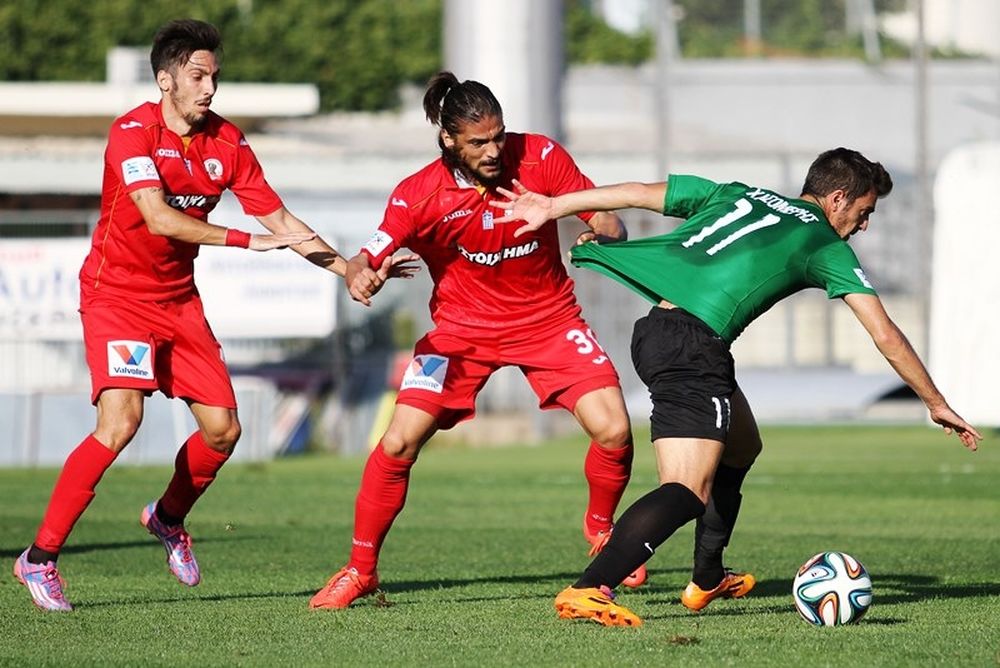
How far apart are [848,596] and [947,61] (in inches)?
1482

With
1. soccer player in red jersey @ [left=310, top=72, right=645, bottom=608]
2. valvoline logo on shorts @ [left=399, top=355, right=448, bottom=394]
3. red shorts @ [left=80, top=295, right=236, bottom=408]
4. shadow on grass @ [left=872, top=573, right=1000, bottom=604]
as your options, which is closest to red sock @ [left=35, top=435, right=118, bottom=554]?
red shorts @ [left=80, top=295, right=236, bottom=408]

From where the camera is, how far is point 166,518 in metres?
8.87

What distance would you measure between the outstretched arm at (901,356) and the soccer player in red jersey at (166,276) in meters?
2.17

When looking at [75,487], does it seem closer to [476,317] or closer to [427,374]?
[427,374]

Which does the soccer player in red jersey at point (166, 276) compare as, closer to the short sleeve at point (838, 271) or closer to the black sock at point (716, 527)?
the black sock at point (716, 527)

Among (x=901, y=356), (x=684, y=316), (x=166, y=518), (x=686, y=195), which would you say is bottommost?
(x=166, y=518)

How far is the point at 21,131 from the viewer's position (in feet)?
Answer: 113

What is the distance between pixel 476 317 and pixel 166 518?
183 centimetres

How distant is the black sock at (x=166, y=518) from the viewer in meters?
8.87

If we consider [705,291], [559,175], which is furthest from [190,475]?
[705,291]

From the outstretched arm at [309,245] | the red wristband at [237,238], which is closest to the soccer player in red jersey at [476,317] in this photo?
the outstretched arm at [309,245]

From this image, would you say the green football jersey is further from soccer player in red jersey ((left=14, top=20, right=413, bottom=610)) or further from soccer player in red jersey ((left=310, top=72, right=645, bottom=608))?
soccer player in red jersey ((left=14, top=20, right=413, bottom=610))

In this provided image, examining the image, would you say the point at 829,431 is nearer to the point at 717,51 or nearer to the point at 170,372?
the point at 170,372

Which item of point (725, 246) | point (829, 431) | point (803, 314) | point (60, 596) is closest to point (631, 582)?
point (725, 246)
